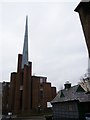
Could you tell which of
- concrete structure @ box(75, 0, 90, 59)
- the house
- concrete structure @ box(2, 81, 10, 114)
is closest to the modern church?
concrete structure @ box(2, 81, 10, 114)

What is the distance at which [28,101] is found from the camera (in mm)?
53750

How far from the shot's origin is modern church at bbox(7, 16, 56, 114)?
2130 inches

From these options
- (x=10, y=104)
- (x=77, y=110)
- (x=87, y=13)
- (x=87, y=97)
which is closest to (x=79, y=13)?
(x=87, y=13)

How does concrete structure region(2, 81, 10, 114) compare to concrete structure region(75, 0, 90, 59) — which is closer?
concrete structure region(75, 0, 90, 59)

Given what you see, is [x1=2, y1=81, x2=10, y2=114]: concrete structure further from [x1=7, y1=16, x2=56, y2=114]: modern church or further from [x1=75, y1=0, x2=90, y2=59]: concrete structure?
[x1=75, y1=0, x2=90, y2=59]: concrete structure

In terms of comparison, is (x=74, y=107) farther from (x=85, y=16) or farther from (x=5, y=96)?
(x=5, y=96)

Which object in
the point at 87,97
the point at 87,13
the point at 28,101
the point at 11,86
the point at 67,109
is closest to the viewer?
the point at 87,13

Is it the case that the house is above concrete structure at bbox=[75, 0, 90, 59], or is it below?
below

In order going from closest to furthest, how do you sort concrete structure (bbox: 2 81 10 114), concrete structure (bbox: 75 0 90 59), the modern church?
concrete structure (bbox: 75 0 90 59) < the modern church < concrete structure (bbox: 2 81 10 114)

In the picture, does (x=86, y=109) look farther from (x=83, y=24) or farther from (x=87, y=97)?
(x=83, y=24)

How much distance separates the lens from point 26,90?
55.0m

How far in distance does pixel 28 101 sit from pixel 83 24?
1538 inches

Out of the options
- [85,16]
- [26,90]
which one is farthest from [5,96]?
[85,16]

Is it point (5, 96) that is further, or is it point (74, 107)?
point (5, 96)
